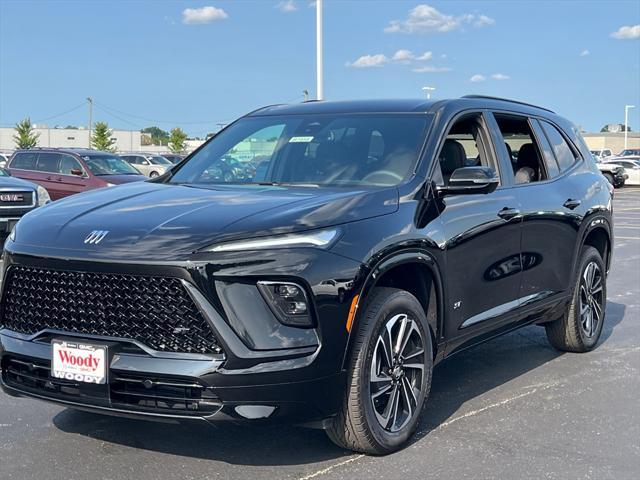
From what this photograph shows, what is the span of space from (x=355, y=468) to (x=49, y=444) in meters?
1.60

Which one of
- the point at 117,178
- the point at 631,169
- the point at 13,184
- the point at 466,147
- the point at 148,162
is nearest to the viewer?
the point at 466,147

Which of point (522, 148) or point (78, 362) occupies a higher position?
point (522, 148)

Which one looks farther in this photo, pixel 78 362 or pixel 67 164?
pixel 67 164

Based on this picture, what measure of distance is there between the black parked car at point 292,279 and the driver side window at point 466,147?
0.6 inches

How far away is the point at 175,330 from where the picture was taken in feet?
11.8

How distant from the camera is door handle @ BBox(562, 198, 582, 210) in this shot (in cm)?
607

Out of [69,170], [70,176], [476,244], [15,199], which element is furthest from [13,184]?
[476,244]

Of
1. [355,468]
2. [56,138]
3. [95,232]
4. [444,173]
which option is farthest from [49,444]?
[56,138]

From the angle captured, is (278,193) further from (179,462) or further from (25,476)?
(25,476)

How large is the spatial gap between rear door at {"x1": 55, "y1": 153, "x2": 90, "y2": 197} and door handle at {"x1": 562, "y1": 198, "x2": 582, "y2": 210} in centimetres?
1495

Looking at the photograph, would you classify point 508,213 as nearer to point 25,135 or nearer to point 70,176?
point 70,176

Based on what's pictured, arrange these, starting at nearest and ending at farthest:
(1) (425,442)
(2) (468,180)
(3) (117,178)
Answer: (1) (425,442) < (2) (468,180) < (3) (117,178)

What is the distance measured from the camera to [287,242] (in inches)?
146

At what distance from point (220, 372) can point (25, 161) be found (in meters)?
18.7
